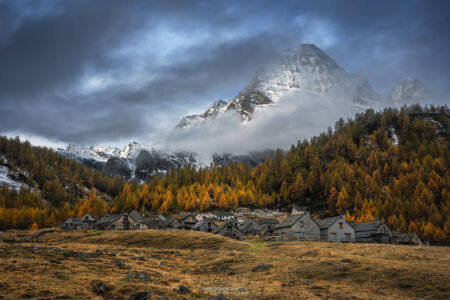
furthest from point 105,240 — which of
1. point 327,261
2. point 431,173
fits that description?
point 431,173

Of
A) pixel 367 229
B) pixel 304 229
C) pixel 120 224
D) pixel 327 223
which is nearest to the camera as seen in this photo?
pixel 304 229

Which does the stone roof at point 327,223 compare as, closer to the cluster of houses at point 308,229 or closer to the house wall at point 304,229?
the cluster of houses at point 308,229

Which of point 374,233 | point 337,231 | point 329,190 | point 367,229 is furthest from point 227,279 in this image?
point 329,190

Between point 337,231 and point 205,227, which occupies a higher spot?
point 337,231

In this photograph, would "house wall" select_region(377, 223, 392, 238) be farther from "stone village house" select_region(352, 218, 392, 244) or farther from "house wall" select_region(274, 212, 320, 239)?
"house wall" select_region(274, 212, 320, 239)

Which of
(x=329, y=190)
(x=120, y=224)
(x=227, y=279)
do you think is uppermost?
(x=329, y=190)

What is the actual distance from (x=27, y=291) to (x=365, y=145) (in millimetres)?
194697

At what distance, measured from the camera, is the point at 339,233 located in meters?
80.3

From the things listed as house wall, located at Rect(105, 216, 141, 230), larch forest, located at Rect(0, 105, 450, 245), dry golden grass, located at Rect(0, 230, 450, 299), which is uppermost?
larch forest, located at Rect(0, 105, 450, 245)

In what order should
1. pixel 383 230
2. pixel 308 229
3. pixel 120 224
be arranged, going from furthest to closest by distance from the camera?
pixel 120 224 < pixel 383 230 < pixel 308 229

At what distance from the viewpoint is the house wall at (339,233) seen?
260 feet

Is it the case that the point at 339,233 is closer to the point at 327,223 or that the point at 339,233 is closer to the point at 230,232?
the point at 327,223

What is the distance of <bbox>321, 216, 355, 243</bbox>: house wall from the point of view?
79.4m

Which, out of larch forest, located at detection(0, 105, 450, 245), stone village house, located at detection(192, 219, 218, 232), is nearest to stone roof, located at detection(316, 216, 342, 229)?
stone village house, located at detection(192, 219, 218, 232)
